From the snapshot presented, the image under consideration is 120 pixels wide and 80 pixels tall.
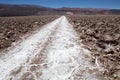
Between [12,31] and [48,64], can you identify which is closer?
[48,64]

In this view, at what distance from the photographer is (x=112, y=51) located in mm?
7625

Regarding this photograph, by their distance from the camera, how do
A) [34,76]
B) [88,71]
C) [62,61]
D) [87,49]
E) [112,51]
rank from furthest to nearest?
[87,49] → [112,51] → [62,61] → [88,71] → [34,76]

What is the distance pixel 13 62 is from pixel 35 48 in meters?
1.96

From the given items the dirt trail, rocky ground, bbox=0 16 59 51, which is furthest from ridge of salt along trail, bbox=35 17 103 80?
rocky ground, bbox=0 16 59 51

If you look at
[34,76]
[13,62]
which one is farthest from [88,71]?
[13,62]

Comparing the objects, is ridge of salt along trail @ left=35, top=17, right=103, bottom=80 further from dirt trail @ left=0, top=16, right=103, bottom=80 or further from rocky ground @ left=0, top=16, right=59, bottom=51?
rocky ground @ left=0, top=16, right=59, bottom=51

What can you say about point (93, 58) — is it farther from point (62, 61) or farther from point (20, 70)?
point (20, 70)

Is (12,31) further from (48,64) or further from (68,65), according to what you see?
(68,65)

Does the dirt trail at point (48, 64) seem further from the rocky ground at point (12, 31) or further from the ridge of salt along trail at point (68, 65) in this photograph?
the rocky ground at point (12, 31)

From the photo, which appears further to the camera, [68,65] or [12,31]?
[12,31]

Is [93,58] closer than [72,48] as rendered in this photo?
Yes

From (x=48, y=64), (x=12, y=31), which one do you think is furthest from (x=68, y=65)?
(x=12, y=31)

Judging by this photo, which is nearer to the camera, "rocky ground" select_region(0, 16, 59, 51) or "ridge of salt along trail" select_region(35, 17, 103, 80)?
"ridge of salt along trail" select_region(35, 17, 103, 80)

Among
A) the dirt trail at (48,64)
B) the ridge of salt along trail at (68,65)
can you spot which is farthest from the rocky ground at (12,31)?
the ridge of salt along trail at (68,65)
